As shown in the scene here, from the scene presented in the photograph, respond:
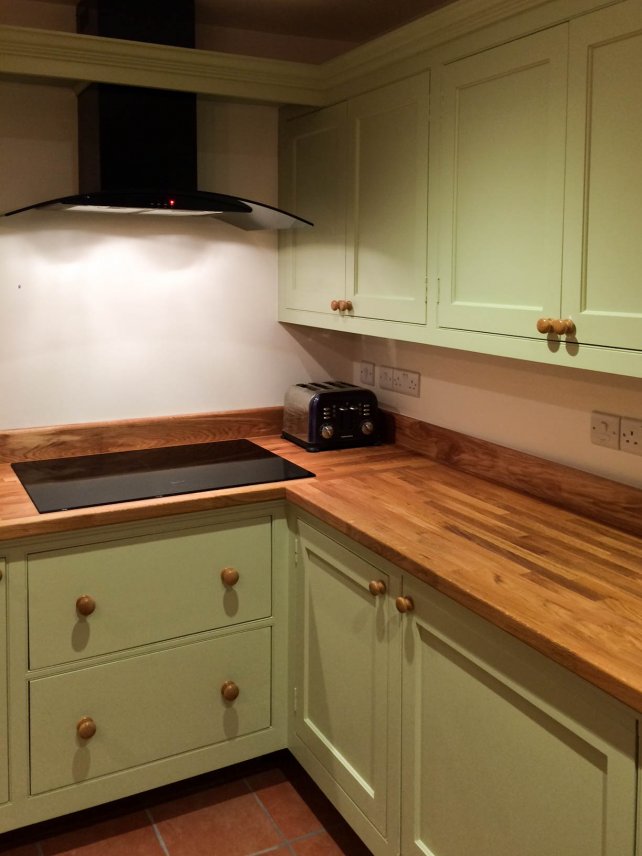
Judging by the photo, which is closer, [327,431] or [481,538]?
[481,538]

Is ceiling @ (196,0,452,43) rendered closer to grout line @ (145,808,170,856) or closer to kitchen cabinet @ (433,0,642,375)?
kitchen cabinet @ (433,0,642,375)

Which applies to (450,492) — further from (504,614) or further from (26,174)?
Answer: (26,174)

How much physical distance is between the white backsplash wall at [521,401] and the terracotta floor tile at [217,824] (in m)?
1.22

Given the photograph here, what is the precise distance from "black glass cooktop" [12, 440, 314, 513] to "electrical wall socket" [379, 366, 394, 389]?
0.49 m

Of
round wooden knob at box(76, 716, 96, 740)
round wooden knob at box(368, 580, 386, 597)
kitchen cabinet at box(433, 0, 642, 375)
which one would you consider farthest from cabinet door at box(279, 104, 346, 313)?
round wooden knob at box(76, 716, 96, 740)

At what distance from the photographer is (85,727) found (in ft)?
7.11

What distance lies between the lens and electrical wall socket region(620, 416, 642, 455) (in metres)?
1.95

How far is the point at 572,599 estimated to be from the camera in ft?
5.07

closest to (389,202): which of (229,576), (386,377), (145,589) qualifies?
(386,377)

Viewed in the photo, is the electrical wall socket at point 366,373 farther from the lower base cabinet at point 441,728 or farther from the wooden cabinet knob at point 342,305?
the lower base cabinet at point 441,728

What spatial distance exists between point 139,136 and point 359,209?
64 centimetres

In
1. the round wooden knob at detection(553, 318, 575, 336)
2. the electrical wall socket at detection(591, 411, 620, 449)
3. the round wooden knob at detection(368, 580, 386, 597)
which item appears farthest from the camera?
the electrical wall socket at detection(591, 411, 620, 449)

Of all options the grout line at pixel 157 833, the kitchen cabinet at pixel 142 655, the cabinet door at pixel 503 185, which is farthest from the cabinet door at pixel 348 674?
the cabinet door at pixel 503 185

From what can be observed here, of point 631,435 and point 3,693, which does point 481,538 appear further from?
point 3,693
